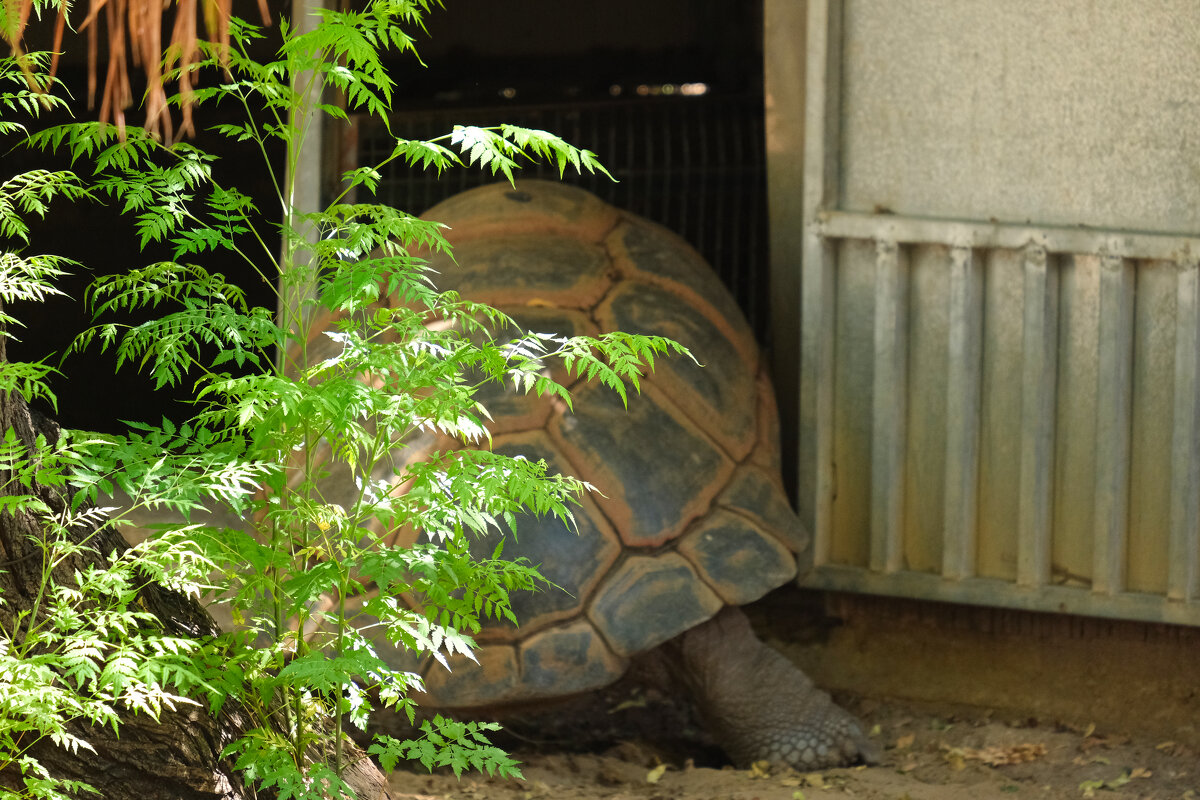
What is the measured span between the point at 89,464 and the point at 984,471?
3.17 metres

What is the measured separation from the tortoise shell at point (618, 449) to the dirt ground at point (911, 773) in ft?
0.91

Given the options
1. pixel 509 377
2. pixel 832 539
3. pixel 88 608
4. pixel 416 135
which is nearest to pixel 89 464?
pixel 88 608

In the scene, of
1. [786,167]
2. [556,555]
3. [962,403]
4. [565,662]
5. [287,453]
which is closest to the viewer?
[287,453]

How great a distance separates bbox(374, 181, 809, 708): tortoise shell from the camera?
159 inches

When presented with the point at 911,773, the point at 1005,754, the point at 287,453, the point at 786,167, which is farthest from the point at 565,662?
the point at 786,167

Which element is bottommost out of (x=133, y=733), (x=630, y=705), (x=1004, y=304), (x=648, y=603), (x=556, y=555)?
(x=630, y=705)

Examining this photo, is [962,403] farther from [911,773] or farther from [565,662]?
[565,662]

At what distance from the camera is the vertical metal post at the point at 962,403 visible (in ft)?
15.1

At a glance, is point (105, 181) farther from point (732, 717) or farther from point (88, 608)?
point (732, 717)

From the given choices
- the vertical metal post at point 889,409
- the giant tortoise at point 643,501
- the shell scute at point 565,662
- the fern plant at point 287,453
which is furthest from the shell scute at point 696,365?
the fern plant at point 287,453

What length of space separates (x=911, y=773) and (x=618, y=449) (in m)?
1.31

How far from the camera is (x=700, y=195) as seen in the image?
697cm

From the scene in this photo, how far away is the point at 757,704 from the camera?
4.33 meters

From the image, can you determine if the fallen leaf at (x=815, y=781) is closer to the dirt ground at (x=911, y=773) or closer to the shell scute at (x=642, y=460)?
the dirt ground at (x=911, y=773)
